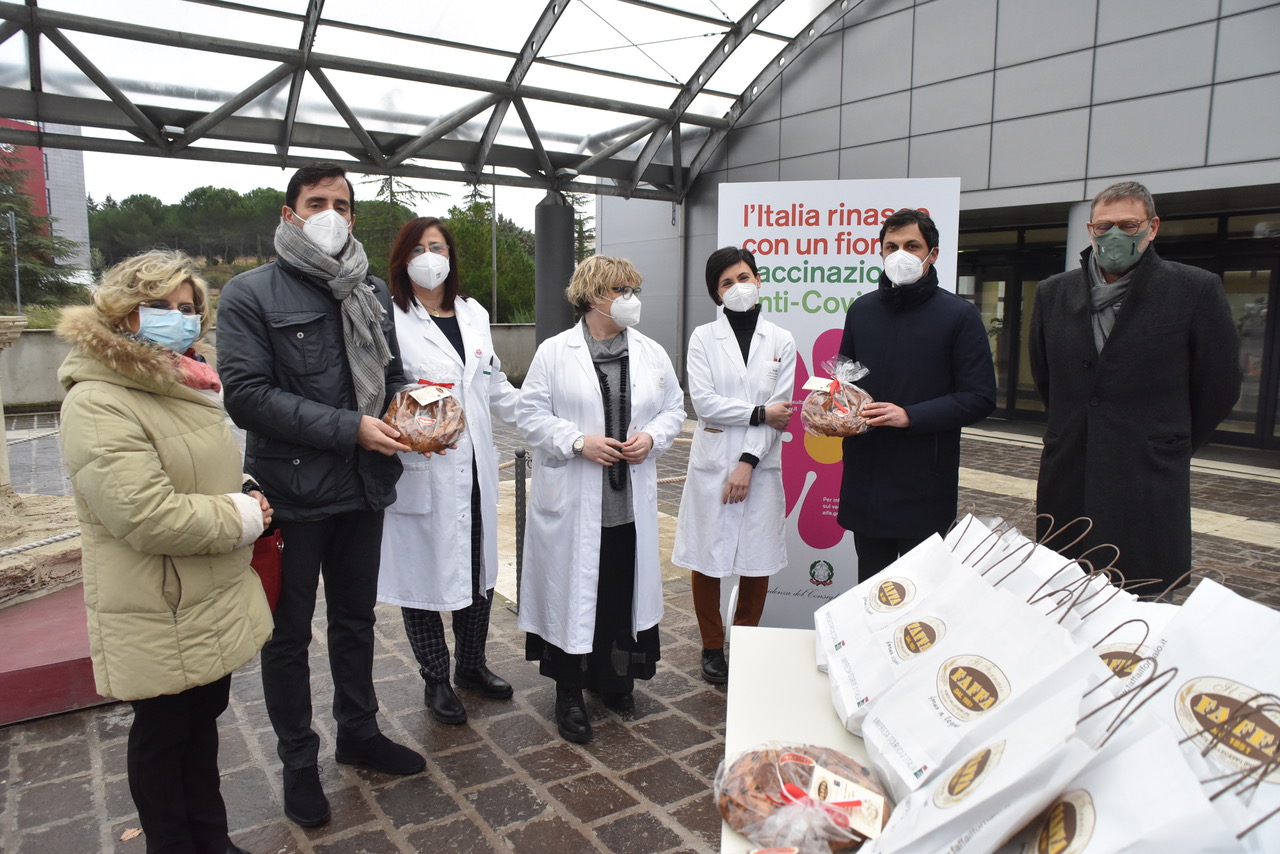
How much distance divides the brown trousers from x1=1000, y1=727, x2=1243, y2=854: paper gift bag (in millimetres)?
2814

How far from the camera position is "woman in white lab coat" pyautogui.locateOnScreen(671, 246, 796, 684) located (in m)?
3.78

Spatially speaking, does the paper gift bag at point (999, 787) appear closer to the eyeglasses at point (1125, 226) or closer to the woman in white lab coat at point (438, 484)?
the eyeglasses at point (1125, 226)

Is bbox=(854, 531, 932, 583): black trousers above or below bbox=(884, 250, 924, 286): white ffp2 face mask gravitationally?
below

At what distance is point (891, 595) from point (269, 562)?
1.90 m

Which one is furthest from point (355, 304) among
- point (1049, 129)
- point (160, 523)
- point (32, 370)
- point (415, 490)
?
point (32, 370)

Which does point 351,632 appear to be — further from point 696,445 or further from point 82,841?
point 696,445

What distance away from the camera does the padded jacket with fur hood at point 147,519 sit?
6.80 ft

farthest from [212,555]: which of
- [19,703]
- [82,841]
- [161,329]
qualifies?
[19,703]

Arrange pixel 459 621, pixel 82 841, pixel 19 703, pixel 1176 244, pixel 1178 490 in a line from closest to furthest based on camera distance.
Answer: pixel 82 841, pixel 1178 490, pixel 19 703, pixel 459 621, pixel 1176 244

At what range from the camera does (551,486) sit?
11.0 ft

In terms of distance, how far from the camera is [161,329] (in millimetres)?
2199

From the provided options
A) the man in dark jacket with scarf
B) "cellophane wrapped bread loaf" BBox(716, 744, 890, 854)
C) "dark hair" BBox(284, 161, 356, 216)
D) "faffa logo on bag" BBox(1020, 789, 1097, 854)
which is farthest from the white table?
"dark hair" BBox(284, 161, 356, 216)

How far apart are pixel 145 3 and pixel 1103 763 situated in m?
11.8

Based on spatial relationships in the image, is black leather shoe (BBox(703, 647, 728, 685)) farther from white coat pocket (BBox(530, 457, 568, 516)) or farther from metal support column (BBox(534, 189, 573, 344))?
metal support column (BBox(534, 189, 573, 344))
